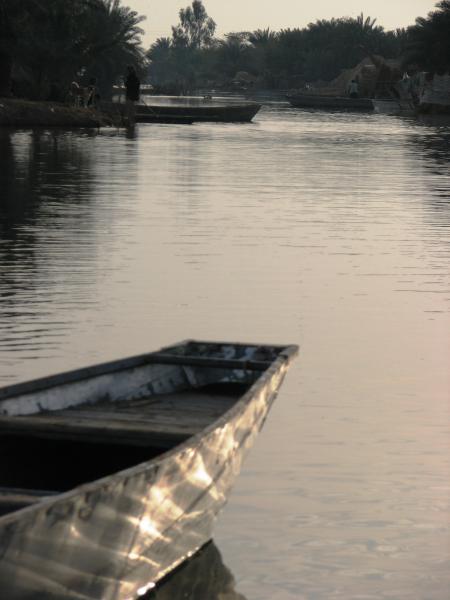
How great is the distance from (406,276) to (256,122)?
5303 cm

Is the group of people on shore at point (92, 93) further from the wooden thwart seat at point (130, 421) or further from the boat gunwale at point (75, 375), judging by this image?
the wooden thwart seat at point (130, 421)

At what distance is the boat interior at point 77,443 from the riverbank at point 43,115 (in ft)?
152

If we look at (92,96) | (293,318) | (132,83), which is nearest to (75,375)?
(293,318)

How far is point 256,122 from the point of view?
68.4m

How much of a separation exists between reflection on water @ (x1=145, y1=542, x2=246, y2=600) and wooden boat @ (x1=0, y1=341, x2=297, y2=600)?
64 mm

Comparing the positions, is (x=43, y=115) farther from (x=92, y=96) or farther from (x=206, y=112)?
(x=206, y=112)

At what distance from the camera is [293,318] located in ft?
43.1

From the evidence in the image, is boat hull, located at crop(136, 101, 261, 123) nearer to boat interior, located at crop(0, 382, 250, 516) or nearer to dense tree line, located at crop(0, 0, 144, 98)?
dense tree line, located at crop(0, 0, 144, 98)

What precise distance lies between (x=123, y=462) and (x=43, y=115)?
156 ft

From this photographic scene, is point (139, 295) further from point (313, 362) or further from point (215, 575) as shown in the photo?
point (215, 575)

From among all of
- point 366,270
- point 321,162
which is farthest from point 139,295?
point 321,162

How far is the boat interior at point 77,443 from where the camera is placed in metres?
6.91

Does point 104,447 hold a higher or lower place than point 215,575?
higher

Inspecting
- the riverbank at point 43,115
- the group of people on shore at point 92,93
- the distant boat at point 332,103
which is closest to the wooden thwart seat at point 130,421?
the riverbank at point 43,115
